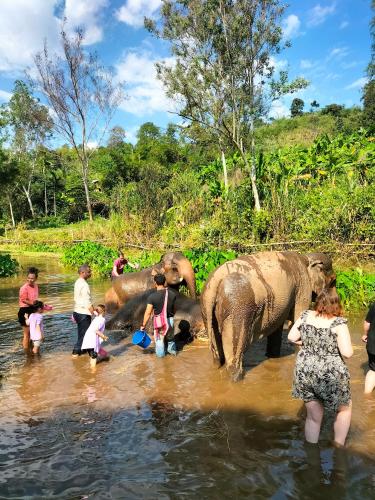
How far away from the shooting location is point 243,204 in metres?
15.8

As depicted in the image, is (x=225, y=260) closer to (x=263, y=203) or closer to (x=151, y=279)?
(x=151, y=279)

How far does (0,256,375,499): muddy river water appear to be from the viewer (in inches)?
145

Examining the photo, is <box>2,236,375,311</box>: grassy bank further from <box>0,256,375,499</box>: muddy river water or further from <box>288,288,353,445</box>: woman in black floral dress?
<box>288,288,353,445</box>: woman in black floral dress

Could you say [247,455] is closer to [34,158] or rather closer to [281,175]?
[281,175]

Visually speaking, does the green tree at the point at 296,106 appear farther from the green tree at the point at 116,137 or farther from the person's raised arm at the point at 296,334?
the person's raised arm at the point at 296,334

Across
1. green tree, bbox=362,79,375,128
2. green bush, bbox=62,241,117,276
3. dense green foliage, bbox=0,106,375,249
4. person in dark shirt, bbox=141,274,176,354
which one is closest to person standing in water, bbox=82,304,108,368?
person in dark shirt, bbox=141,274,176,354

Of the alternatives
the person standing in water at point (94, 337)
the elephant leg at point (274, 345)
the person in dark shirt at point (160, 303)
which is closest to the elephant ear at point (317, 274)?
the elephant leg at point (274, 345)

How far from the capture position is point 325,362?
3.85m

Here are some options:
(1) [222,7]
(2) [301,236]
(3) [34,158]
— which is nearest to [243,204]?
(2) [301,236]

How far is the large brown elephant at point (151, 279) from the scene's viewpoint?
9.06 m

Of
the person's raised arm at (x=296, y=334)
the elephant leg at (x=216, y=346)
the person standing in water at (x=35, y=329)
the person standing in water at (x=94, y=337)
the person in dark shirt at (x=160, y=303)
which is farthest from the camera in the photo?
the person standing in water at (x=35, y=329)

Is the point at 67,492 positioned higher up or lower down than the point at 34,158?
lower down

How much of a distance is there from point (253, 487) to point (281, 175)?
1308 centimetres

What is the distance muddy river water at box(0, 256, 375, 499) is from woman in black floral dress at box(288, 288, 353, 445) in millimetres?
491
